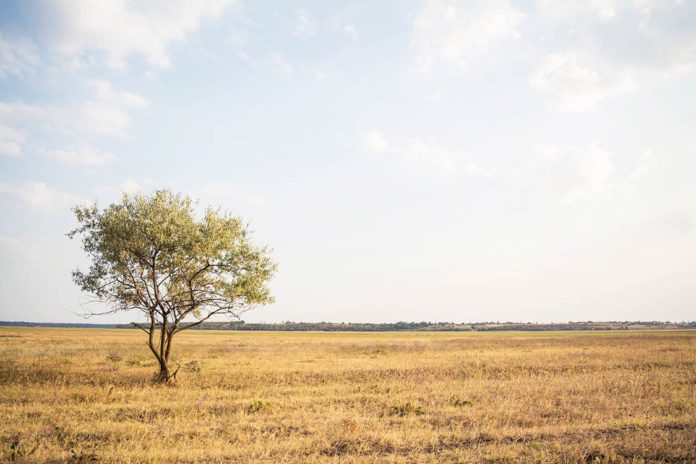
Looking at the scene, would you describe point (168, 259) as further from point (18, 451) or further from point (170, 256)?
point (18, 451)

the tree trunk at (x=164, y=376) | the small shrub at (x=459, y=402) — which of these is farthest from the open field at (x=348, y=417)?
the tree trunk at (x=164, y=376)

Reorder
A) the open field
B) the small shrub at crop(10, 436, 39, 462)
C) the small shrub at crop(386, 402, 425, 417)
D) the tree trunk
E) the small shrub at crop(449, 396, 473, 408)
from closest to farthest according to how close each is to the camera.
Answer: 1. the small shrub at crop(10, 436, 39, 462)
2. the open field
3. the small shrub at crop(386, 402, 425, 417)
4. the small shrub at crop(449, 396, 473, 408)
5. the tree trunk

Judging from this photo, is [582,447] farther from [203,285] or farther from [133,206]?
[133,206]

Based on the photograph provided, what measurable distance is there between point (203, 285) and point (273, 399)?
9.06 m

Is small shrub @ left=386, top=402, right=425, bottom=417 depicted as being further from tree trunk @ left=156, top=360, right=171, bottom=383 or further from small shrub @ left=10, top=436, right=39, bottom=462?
tree trunk @ left=156, top=360, right=171, bottom=383

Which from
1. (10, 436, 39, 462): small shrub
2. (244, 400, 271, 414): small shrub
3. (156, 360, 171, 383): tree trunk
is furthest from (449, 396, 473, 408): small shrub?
(156, 360, 171, 383): tree trunk

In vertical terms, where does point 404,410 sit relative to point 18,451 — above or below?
below

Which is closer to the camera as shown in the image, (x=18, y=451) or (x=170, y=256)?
(x=18, y=451)

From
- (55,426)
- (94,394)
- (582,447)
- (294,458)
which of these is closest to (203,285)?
(94,394)

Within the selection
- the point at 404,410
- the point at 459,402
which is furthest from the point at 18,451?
the point at 459,402

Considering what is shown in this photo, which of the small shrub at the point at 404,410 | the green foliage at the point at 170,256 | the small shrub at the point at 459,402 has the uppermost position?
the green foliage at the point at 170,256

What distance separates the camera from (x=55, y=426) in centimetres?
1370

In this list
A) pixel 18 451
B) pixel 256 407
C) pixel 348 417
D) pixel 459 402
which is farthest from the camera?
pixel 459 402

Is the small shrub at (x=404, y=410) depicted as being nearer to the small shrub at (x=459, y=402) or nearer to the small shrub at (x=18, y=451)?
the small shrub at (x=459, y=402)
